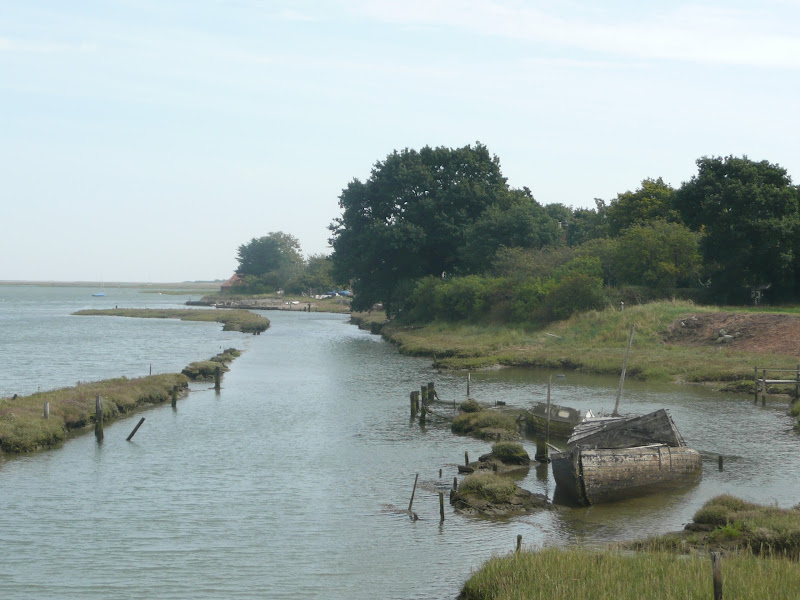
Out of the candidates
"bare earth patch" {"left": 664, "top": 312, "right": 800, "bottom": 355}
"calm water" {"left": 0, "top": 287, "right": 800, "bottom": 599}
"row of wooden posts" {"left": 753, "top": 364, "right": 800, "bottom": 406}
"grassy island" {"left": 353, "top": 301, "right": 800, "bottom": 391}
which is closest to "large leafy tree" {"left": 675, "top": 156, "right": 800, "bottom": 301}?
"grassy island" {"left": 353, "top": 301, "right": 800, "bottom": 391}

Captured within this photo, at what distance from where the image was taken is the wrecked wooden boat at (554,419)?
1371 inches

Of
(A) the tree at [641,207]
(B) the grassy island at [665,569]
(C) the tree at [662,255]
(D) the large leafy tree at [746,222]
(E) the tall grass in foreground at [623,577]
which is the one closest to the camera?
(E) the tall grass in foreground at [623,577]

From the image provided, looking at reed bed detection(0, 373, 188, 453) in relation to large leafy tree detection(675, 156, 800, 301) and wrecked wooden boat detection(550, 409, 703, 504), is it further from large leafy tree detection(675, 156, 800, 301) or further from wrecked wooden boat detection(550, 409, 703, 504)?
large leafy tree detection(675, 156, 800, 301)

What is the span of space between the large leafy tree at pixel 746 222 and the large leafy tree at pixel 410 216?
2718 cm

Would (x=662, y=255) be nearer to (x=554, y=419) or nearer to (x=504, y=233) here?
(x=504, y=233)

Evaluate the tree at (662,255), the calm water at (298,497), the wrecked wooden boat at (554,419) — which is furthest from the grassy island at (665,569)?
the tree at (662,255)

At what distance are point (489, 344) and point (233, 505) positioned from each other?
44.2 m

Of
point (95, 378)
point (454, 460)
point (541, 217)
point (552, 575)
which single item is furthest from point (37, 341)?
point (552, 575)

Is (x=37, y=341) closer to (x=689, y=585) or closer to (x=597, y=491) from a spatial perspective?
(x=597, y=491)

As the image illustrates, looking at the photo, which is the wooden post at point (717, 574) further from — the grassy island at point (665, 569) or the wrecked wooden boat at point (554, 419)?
the wrecked wooden boat at point (554, 419)

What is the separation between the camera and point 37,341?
290 feet

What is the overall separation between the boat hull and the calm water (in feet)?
1.56

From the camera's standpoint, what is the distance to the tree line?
221ft

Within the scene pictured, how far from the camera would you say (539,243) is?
89125 mm
